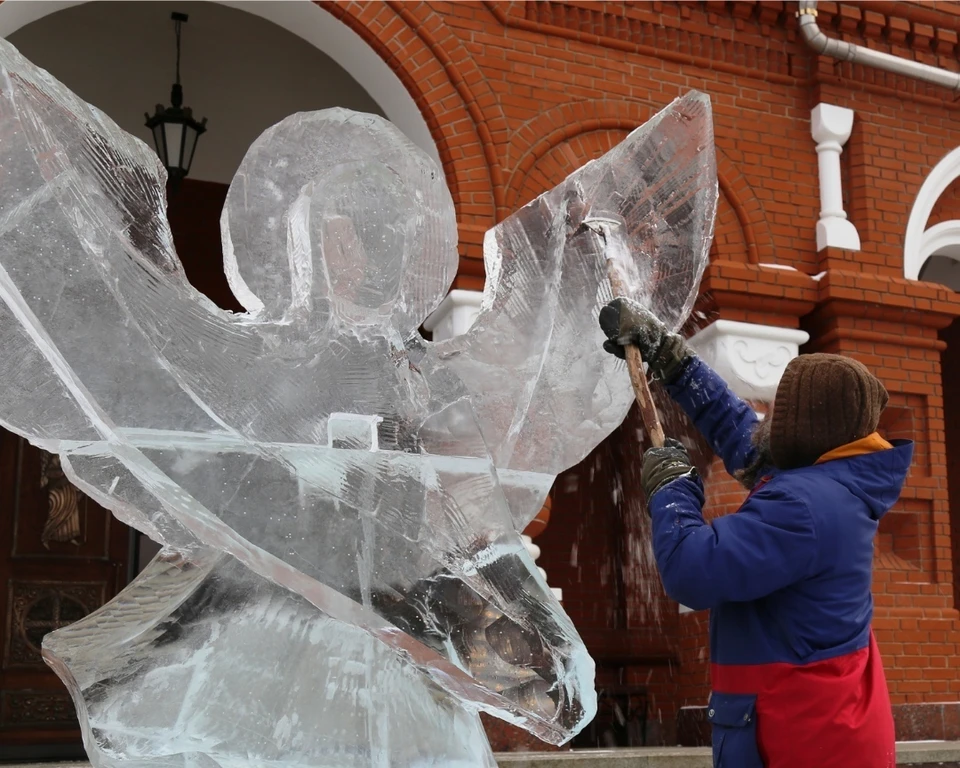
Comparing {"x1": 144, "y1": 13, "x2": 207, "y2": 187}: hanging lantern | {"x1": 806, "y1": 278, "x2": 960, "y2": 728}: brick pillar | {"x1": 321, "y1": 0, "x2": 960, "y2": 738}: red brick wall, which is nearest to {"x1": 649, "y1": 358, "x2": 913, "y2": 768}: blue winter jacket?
{"x1": 321, "y1": 0, "x2": 960, "y2": 738}: red brick wall

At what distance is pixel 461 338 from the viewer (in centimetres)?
236

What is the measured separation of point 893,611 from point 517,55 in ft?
11.0

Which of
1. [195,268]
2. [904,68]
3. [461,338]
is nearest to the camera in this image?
[461,338]

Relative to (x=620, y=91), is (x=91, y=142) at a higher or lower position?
lower

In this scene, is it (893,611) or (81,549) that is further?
(81,549)

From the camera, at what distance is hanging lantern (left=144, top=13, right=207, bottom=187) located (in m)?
5.84

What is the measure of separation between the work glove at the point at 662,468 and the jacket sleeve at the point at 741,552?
0.11m

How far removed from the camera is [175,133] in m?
5.89

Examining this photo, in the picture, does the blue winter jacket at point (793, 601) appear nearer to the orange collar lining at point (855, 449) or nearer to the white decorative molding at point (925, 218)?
the orange collar lining at point (855, 449)

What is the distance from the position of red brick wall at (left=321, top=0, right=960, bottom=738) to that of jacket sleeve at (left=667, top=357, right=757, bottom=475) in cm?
300

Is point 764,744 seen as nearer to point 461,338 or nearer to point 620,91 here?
point 461,338

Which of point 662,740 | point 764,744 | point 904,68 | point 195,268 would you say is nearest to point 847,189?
point 904,68

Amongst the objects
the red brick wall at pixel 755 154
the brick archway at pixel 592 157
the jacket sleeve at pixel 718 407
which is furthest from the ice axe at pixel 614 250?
the brick archway at pixel 592 157

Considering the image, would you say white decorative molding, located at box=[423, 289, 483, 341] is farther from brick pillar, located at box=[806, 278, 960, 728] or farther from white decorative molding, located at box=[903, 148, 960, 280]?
white decorative molding, located at box=[903, 148, 960, 280]
